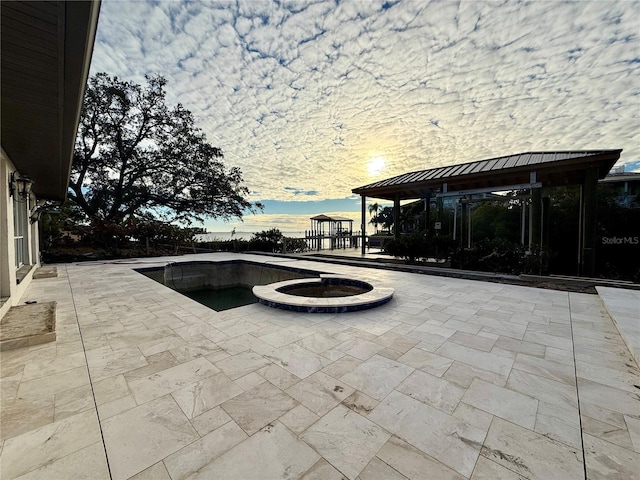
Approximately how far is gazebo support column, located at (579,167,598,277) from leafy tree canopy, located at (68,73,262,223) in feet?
55.0

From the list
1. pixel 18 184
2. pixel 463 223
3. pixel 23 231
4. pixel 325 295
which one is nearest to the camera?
pixel 18 184

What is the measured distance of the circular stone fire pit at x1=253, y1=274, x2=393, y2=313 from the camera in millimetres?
4078

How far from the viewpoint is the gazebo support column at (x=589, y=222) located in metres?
6.37

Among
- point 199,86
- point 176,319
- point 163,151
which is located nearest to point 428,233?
point 176,319

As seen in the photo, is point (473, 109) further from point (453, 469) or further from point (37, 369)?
point (37, 369)

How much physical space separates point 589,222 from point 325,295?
22.3 feet

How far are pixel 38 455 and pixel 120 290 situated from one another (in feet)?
16.2

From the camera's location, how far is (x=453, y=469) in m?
1.35

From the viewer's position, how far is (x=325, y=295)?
244 inches

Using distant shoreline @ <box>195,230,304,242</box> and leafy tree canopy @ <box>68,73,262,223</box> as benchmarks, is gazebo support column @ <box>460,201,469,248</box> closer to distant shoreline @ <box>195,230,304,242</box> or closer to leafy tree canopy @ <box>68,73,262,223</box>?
distant shoreline @ <box>195,230,304,242</box>

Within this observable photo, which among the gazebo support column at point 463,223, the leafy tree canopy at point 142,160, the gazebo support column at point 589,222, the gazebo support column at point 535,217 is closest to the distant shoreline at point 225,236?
the leafy tree canopy at point 142,160

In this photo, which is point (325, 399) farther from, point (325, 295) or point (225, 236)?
point (225, 236)

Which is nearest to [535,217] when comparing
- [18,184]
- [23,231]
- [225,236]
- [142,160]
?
[18,184]

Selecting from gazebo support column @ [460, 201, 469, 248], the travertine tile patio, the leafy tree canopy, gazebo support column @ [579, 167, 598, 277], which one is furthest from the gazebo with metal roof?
the leafy tree canopy
